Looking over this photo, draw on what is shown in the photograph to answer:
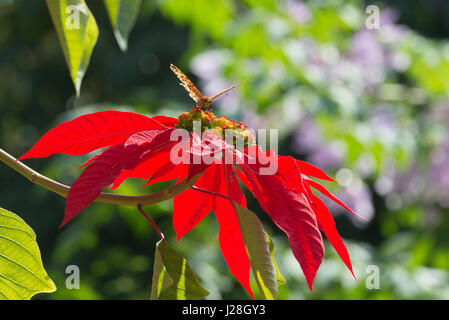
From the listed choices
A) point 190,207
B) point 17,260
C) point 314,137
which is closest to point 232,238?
point 190,207

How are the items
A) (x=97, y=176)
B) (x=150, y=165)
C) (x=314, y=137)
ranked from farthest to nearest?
(x=314, y=137) → (x=150, y=165) → (x=97, y=176)

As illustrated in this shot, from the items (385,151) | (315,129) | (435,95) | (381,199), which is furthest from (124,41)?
(381,199)

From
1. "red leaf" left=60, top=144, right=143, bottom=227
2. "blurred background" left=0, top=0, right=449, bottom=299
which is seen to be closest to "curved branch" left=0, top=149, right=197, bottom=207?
"red leaf" left=60, top=144, right=143, bottom=227

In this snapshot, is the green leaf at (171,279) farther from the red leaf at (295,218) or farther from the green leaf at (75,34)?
the green leaf at (75,34)

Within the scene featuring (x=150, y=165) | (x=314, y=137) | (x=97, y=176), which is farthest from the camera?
(x=314, y=137)

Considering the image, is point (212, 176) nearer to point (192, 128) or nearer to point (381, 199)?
point (192, 128)

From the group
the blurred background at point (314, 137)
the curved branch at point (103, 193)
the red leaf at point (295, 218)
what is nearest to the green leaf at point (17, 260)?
the curved branch at point (103, 193)

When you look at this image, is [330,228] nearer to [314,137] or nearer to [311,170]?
[311,170]
